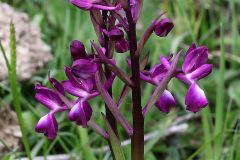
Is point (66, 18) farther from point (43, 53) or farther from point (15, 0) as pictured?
point (15, 0)

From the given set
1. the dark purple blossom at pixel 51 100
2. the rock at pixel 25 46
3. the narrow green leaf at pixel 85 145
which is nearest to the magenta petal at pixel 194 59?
the dark purple blossom at pixel 51 100

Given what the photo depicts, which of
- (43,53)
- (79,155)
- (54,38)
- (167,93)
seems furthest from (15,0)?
(167,93)

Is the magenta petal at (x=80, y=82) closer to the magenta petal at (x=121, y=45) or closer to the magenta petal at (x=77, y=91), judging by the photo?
the magenta petal at (x=77, y=91)

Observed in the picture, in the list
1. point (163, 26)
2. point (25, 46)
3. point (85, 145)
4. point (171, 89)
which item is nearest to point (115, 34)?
point (163, 26)

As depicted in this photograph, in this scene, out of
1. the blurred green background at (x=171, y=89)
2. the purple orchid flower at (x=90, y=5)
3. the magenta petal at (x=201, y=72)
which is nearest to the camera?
the purple orchid flower at (x=90, y=5)

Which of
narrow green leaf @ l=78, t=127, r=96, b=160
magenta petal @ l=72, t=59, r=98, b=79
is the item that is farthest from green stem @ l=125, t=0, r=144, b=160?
narrow green leaf @ l=78, t=127, r=96, b=160

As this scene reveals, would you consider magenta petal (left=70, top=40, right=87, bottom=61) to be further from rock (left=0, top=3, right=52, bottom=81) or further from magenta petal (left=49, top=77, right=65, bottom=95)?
rock (left=0, top=3, right=52, bottom=81)
